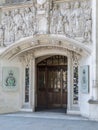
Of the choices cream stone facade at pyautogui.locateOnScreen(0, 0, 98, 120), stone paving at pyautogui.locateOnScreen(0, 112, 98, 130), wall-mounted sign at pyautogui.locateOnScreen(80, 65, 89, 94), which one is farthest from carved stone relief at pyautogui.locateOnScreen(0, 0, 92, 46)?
stone paving at pyautogui.locateOnScreen(0, 112, 98, 130)

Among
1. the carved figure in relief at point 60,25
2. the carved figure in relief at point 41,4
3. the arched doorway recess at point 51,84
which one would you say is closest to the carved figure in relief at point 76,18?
the carved figure in relief at point 60,25

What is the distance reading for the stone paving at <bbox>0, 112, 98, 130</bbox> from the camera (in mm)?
10594

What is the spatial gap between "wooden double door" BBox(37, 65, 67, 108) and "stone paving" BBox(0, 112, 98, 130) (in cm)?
207

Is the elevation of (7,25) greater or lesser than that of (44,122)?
greater

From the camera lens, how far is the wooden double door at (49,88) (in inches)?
635

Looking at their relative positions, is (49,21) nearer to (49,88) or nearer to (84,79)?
(84,79)

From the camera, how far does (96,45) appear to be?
12336mm

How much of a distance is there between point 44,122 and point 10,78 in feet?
11.2

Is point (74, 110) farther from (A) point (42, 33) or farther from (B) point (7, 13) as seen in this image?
(B) point (7, 13)

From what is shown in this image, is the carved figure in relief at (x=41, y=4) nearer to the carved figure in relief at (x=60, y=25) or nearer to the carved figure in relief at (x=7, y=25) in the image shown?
the carved figure in relief at (x=60, y=25)

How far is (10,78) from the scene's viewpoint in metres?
14.5

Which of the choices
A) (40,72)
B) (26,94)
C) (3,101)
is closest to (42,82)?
(40,72)

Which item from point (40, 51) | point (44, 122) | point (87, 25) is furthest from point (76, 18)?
point (44, 122)

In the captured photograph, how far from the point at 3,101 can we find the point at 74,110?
10.1ft
